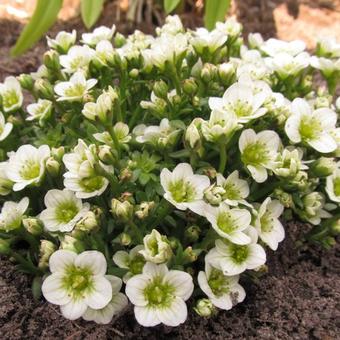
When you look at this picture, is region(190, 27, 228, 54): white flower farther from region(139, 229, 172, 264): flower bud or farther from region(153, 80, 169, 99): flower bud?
region(139, 229, 172, 264): flower bud

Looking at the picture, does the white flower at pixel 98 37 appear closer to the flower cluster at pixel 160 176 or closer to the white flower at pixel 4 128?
→ the flower cluster at pixel 160 176

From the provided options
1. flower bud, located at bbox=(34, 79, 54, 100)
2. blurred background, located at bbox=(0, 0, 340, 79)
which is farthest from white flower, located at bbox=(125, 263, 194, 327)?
blurred background, located at bbox=(0, 0, 340, 79)

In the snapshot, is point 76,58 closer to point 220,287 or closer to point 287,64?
point 287,64

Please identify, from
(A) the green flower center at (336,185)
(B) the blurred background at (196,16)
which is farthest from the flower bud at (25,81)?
(B) the blurred background at (196,16)

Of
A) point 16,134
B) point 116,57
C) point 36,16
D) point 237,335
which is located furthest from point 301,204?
point 36,16

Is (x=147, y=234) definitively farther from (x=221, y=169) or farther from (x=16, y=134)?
(x=16, y=134)

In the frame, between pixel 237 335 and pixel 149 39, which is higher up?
pixel 149 39
